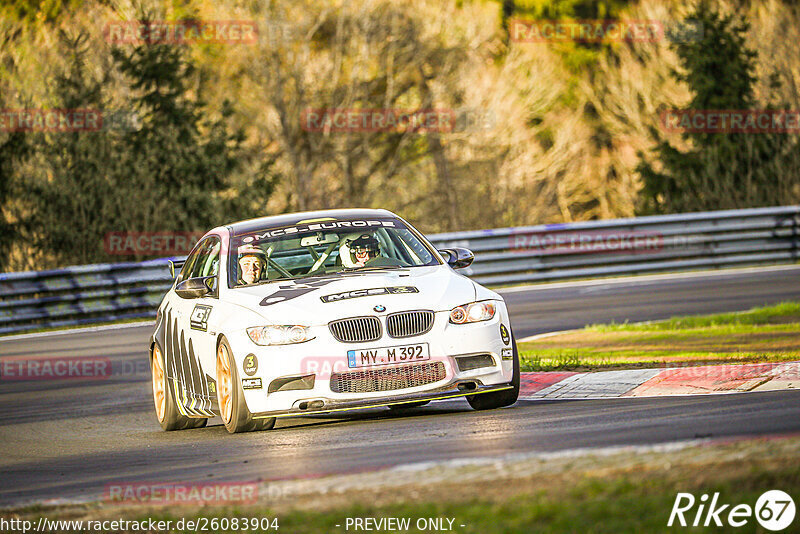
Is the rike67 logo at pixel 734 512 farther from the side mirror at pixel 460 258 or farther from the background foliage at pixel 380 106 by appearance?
the background foliage at pixel 380 106

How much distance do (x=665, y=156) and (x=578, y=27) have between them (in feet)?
90.6

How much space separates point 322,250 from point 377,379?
1741 mm

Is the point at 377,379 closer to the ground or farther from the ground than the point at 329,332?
closer to the ground

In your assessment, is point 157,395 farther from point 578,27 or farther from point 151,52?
point 578,27

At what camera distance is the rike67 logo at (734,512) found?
5.00m

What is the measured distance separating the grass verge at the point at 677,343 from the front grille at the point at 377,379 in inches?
121

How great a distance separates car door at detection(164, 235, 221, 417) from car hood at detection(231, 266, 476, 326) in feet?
1.46

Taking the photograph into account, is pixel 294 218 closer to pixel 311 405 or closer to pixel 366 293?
pixel 366 293

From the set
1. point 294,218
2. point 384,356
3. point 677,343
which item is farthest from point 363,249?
point 677,343

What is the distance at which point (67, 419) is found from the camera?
39.5ft

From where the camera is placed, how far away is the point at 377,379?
9320mm

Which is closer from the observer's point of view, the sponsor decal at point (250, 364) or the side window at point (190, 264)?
the sponsor decal at point (250, 364)

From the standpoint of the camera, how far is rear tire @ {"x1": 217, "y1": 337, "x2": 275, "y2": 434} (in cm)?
948

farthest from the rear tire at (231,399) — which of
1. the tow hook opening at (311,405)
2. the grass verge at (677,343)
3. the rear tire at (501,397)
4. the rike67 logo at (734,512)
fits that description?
the rike67 logo at (734,512)
